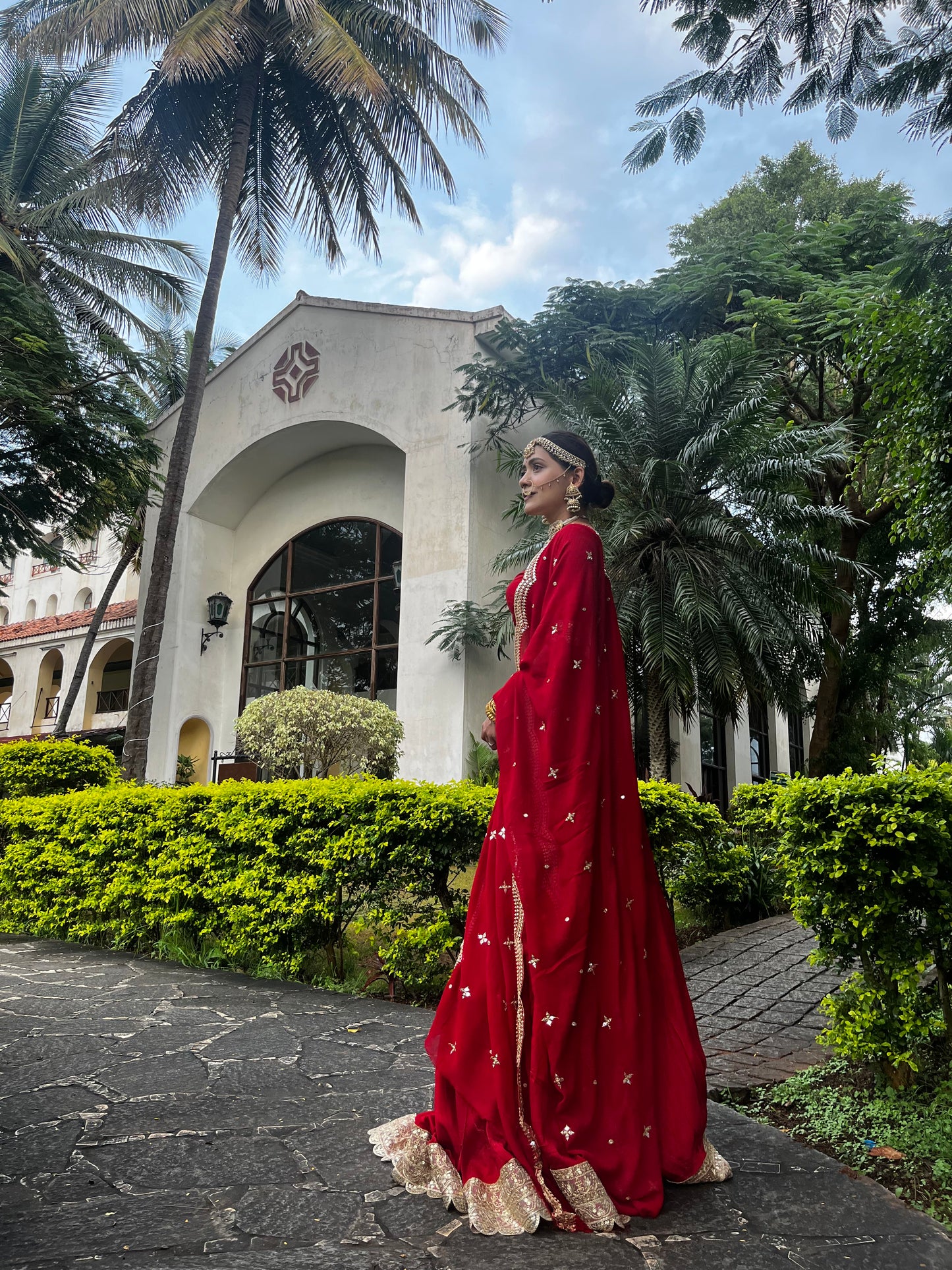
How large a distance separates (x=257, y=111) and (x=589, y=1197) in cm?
1609

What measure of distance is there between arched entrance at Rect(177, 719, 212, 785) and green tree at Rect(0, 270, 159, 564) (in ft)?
18.9

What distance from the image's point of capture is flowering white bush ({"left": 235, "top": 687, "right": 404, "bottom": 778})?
11844 mm

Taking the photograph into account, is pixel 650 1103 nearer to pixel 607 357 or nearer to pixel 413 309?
pixel 607 357

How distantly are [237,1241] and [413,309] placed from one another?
14.3 metres

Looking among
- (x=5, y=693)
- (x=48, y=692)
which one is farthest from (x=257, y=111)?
(x=5, y=693)


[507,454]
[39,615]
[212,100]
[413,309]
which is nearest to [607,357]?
[507,454]

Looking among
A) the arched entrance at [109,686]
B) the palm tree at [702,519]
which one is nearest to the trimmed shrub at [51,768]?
the palm tree at [702,519]

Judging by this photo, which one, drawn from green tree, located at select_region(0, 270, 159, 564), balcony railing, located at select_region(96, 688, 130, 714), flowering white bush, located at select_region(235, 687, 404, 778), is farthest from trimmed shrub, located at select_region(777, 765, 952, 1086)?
balcony railing, located at select_region(96, 688, 130, 714)

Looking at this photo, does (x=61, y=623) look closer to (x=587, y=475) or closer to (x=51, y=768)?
(x=51, y=768)

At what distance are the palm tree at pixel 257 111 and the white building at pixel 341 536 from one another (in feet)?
5.63

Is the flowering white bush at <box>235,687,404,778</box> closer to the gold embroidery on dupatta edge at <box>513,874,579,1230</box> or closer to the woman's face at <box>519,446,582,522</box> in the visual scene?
the woman's face at <box>519,446,582,522</box>

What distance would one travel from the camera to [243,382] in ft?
55.8

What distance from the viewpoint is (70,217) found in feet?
52.5

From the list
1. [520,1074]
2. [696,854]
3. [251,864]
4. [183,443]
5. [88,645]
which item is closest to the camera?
[520,1074]
